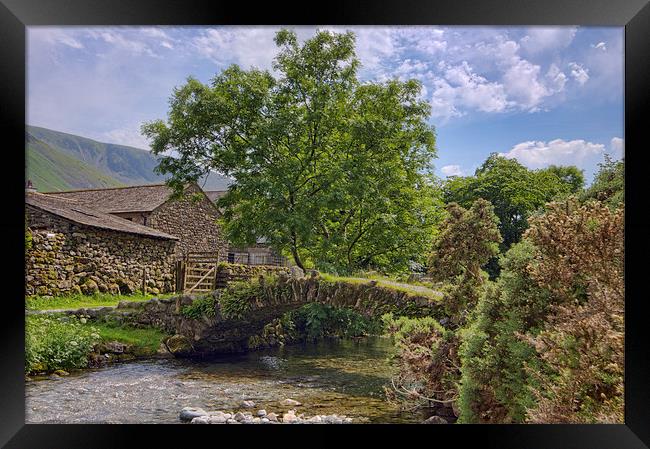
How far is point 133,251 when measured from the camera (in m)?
5.41

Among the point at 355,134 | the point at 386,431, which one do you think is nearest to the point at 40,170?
the point at 355,134


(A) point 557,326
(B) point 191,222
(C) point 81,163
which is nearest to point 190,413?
(B) point 191,222

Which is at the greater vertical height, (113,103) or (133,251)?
(113,103)

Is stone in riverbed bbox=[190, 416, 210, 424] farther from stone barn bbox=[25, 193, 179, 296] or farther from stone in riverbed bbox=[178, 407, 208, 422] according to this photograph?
stone barn bbox=[25, 193, 179, 296]

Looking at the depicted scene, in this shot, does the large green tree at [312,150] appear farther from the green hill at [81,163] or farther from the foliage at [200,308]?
the foliage at [200,308]

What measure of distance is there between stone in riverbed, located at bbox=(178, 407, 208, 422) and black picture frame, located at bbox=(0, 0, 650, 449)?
1.38 meters

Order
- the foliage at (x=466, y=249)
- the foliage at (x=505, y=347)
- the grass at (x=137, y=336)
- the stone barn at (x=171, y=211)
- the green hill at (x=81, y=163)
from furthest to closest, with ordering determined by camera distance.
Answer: the grass at (x=137, y=336), the stone barn at (x=171, y=211), the green hill at (x=81, y=163), the foliage at (x=466, y=249), the foliage at (x=505, y=347)

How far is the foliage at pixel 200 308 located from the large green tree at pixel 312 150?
107 cm

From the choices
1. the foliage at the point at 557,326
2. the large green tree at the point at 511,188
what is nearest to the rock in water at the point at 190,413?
the foliage at the point at 557,326

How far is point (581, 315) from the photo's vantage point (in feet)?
8.49

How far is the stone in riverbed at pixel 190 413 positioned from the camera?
416 centimetres
